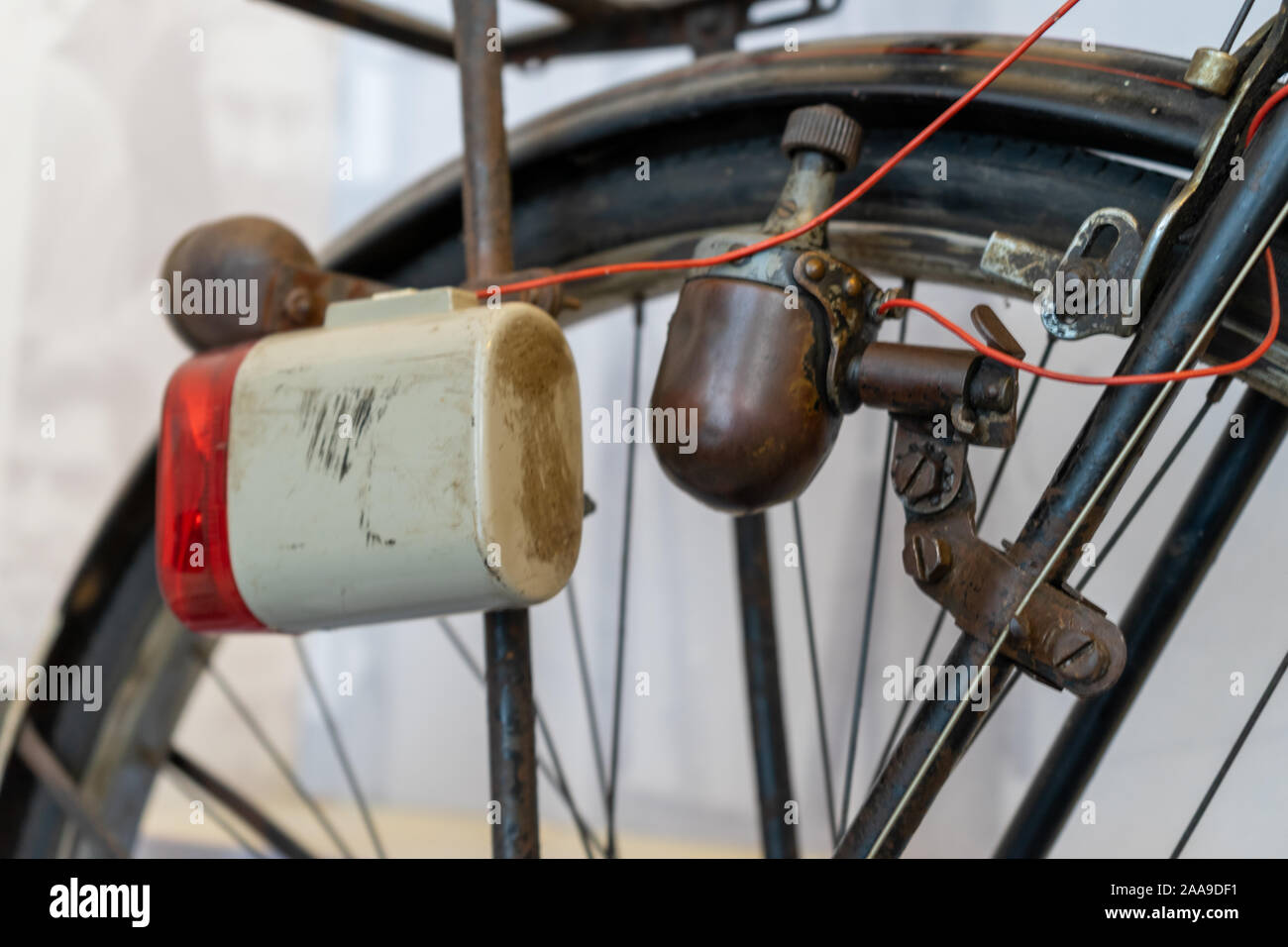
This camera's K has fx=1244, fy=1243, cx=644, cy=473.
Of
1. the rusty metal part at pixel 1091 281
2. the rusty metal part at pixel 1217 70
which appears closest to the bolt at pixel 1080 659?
the rusty metal part at pixel 1091 281

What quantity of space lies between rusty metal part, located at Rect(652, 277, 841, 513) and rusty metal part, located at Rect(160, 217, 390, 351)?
8.8 inches

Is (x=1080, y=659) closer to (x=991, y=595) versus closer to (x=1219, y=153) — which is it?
(x=991, y=595)

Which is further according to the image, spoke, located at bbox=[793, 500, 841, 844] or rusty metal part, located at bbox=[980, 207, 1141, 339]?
spoke, located at bbox=[793, 500, 841, 844]

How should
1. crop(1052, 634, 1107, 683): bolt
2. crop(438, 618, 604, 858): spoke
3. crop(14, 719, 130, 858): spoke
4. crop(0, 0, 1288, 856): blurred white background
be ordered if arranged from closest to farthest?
crop(1052, 634, 1107, 683): bolt < crop(438, 618, 604, 858): spoke < crop(14, 719, 130, 858): spoke < crop(0, 0, 1288, 856): blurred white background

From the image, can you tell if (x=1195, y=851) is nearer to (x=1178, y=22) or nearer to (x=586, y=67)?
(x=1178, y=22)

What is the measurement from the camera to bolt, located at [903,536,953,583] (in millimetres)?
480

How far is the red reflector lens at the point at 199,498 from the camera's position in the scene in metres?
0.59

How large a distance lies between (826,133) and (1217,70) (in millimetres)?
152

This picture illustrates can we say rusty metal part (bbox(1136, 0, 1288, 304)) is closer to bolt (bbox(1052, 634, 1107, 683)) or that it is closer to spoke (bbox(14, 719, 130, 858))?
bolt (bbox(1052, 634, 1107, 683))

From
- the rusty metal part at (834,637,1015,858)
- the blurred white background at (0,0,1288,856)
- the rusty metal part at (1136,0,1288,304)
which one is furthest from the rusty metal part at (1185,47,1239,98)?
the blurred white background at (0,0,1288,856)

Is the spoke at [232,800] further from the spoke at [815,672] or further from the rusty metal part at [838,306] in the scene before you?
the rusty metal part at [838,306]

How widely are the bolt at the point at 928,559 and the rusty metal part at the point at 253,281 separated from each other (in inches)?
13.1

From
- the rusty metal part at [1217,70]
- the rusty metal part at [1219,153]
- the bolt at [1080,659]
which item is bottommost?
the bolt at [1080,659]
